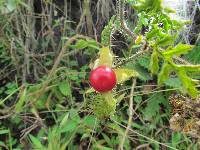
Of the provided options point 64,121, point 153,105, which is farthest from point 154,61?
point 153,105

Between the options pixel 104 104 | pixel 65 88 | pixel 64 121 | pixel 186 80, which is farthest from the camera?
pixel 65 88

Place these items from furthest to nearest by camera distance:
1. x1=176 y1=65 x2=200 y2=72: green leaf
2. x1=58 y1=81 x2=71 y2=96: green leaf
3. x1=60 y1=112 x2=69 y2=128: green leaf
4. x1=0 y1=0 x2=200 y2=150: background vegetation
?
x1=58 y1=81 x2=71 y2=96: green leaf
x1=0 y1=0 x2=200 y2=150: background vegetation
x1=60 y1=112 x2=69 y2=128: green leaf
x1=176 y1=65 x2=200 y2=72: green leaf

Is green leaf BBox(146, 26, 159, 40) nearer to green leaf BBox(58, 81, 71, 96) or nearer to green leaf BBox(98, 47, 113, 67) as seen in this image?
green leaf BBox(98, 47, 113, 67)

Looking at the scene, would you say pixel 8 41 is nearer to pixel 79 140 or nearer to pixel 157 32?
pixel 79 140

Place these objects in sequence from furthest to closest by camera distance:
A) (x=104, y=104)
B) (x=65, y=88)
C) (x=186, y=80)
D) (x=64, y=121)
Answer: (x=65, y=88) → (x=64, y=121) → (x=104, y=104) → (x=186, y=80)

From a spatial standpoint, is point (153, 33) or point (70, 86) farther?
point (70, 86)

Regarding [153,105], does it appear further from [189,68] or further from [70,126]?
[189,68]

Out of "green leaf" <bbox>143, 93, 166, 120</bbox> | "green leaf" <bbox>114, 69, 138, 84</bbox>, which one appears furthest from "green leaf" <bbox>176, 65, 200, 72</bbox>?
"green leaf" <bbox>143, 93, 166, 120</bbox>

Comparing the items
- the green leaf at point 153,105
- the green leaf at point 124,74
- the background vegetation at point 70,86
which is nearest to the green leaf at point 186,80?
the green leaf at point 124,74
